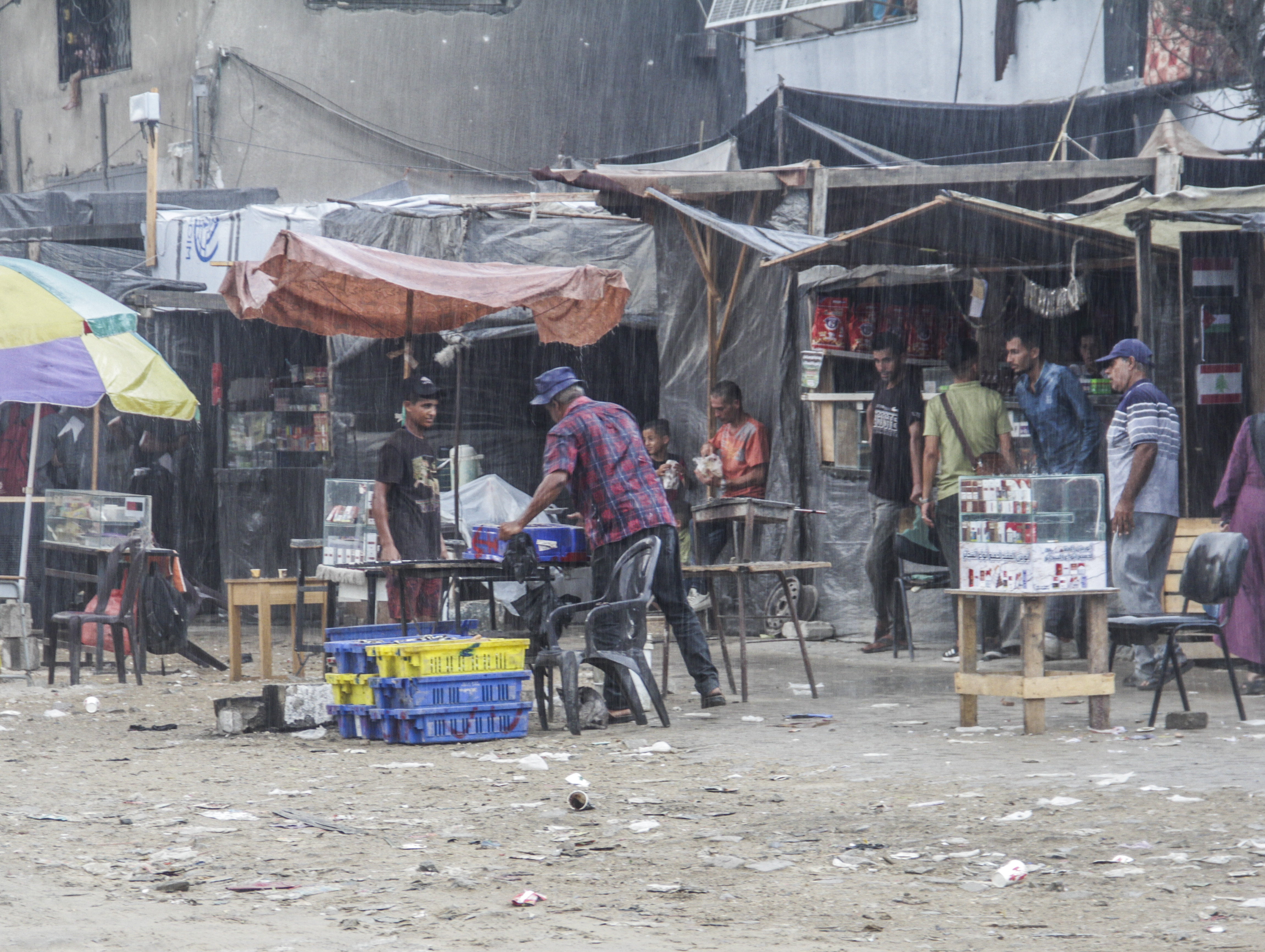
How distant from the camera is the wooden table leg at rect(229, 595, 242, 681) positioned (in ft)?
38.2

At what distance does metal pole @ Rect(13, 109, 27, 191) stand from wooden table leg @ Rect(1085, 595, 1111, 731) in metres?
21.3

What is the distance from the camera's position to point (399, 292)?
37.3 feet

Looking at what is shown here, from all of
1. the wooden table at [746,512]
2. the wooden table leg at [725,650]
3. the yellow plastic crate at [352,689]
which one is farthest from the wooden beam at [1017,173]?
the yellow plastic crate at [352,689]

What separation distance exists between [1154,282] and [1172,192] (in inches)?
30.1

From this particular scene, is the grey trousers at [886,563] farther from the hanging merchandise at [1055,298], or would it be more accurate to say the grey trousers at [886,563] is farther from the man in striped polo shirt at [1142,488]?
the man in striped polo shirt at [1142,488]

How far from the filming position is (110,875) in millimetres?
5371

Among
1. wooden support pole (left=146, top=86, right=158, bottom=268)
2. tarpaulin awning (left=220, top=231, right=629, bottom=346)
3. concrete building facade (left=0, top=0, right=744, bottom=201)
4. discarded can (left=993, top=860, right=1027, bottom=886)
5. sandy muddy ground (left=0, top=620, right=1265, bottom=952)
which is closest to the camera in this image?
sandy muddy ground (left=0, top=620, right=1265, bottom=952)

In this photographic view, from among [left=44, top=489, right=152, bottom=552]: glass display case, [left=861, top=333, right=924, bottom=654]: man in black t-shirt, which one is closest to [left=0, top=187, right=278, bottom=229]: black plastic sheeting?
[left=44, top=489, right=152, bottom=552]: glass display case

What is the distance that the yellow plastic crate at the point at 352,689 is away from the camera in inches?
330

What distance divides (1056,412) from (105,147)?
16.6 metres

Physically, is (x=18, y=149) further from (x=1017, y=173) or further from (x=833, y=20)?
(x=1017, y=173)

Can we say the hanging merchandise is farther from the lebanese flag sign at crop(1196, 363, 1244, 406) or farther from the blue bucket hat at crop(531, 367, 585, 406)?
the blue bucket hat at crop(531, 367, 585, 406)

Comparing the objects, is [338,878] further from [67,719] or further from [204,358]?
[204,358]

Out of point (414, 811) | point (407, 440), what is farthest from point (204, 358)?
point (414, 811)
